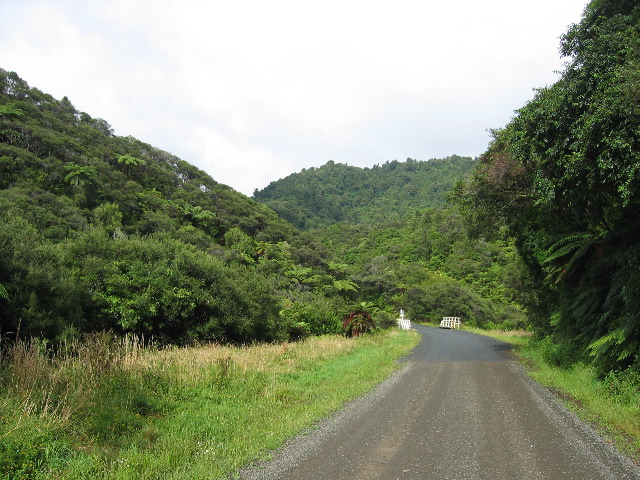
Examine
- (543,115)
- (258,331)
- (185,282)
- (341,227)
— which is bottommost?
(258,331)

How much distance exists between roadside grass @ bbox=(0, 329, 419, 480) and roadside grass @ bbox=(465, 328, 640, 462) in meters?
4.63

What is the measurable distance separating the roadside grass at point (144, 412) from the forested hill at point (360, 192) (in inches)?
4802

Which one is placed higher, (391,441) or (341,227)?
(341,227)

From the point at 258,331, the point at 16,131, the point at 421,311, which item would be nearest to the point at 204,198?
the point at 16,131

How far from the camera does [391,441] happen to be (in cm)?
620

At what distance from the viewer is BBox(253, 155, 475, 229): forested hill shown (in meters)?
141

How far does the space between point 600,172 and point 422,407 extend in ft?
18.3

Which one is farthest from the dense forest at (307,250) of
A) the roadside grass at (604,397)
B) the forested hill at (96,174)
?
the roadside grass at (604,397)

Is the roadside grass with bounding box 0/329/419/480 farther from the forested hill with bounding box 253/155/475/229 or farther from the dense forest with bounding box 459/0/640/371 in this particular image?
the forested hill with bounding box 253/155/475/229

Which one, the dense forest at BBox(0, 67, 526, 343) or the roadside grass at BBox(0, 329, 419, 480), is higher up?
the dense forest at BBox(0, 67, 526, 343)

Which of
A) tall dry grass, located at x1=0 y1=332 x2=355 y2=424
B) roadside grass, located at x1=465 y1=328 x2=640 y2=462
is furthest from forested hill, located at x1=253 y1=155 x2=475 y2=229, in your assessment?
tall dry grass, located at x1=0 y1=332 x2=355 y2=424

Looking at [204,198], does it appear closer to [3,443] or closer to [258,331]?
[258,331]

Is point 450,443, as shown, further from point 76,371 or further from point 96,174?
point 96,174

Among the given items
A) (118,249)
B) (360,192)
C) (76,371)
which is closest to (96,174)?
(118,249)
